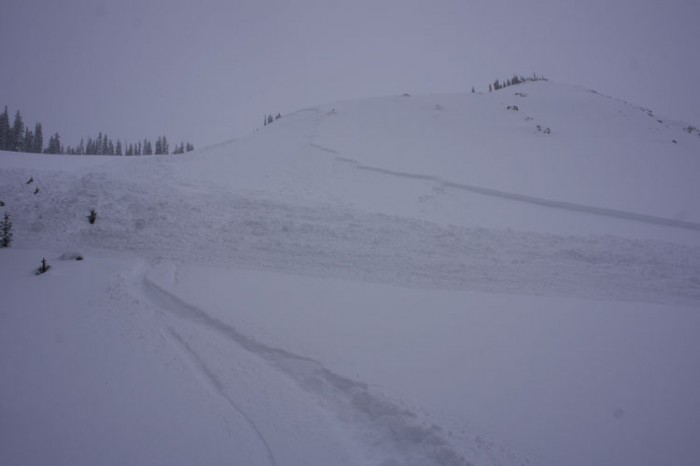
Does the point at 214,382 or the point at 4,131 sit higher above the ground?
the point at 4,131

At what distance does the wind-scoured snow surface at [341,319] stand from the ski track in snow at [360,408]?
0.03m

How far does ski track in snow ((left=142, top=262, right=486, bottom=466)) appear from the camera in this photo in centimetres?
441

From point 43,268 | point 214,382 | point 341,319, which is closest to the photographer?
point 214,382

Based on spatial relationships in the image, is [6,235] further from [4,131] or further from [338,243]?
[4,131]

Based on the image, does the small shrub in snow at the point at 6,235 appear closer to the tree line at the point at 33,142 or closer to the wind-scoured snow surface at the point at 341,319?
the wind-scoured snow surface at the point at 341,319

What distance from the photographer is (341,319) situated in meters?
7.71

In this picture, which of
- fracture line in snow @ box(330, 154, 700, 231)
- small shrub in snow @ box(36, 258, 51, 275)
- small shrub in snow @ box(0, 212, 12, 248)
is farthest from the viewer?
fracture line in snow @ box(330, 154, 700, 231)

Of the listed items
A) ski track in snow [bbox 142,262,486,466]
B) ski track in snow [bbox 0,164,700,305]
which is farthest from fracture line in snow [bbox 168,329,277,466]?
ski track in snow [bbox 0,164,700,305]

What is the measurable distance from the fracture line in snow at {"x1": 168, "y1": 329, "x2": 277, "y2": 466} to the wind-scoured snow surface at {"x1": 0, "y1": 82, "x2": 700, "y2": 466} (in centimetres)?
3

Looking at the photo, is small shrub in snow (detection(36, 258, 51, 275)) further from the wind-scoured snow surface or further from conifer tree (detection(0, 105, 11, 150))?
conifer tree (detection(0, 105, 11, 150))

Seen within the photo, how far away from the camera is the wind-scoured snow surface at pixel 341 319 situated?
464 centimetres

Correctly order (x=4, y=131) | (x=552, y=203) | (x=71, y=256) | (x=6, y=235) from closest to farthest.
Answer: (x=71, y=256) < (x=6, y=235) < (x=552, y=203) < (x=4, y=131)

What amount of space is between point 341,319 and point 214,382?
9.74 feet

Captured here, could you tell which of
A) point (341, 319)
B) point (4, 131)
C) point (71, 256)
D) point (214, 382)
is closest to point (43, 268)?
point (71, 256)
